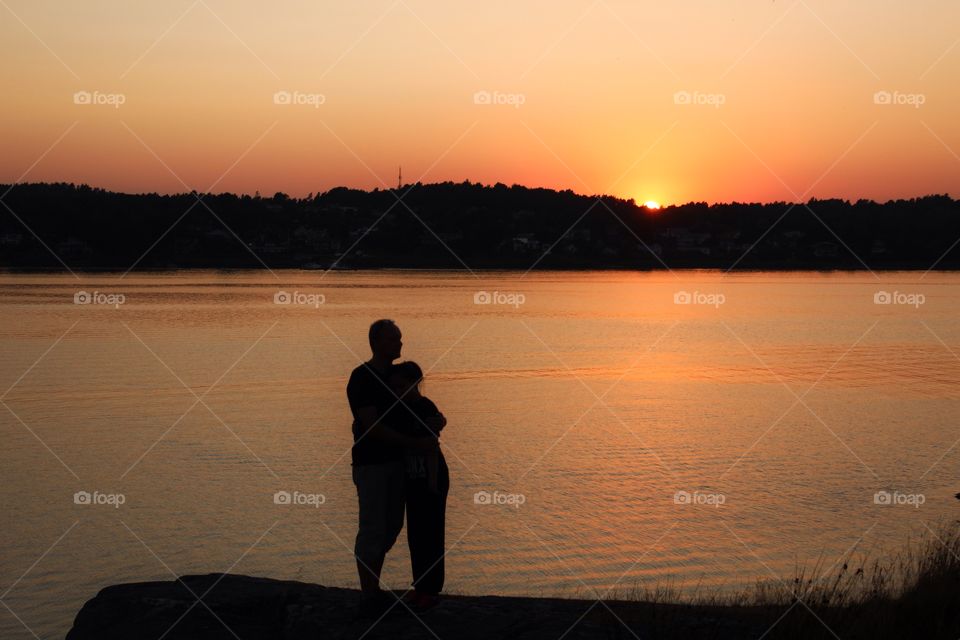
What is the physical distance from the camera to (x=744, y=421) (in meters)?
27.1

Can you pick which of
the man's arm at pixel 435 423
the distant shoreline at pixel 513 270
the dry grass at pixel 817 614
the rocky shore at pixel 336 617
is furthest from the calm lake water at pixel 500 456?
the distant shoreline at pixel 513 270

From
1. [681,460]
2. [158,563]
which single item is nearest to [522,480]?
[681,460]

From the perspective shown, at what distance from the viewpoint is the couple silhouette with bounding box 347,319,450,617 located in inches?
295

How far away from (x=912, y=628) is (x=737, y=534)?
735 cm

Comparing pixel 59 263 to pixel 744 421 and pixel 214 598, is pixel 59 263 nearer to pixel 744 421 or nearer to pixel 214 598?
pixel 744 421
